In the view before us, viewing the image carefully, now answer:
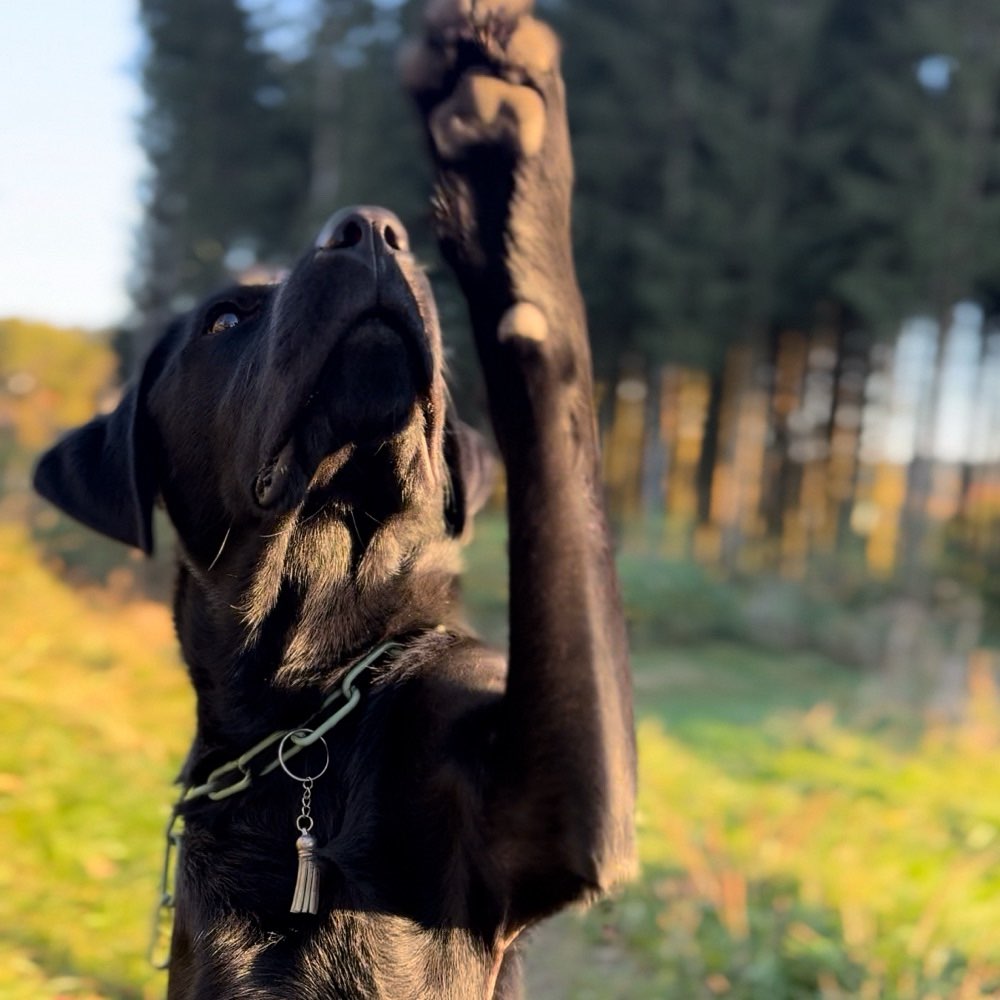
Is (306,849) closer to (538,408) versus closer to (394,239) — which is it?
(538,408)

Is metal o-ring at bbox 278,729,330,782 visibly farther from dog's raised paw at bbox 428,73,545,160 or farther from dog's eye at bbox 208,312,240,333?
dog's raised paw at bbox 428,73,545,160

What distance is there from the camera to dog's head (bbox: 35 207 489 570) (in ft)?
6.17

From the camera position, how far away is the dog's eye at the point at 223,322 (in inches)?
97.5

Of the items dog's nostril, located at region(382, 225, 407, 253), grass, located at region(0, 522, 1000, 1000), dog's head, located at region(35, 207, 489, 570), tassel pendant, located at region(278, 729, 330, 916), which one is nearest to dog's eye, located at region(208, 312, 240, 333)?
dog's head, located at region(35, 207, 489, 570)

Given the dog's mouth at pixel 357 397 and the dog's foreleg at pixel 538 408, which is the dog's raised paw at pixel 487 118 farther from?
the dog's mouth at pixel 357 397

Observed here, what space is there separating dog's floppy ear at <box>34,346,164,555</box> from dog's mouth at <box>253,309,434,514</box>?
594mm

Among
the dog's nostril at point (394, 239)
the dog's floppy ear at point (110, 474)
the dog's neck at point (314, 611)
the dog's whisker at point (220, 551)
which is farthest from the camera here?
the dog's floppy ear at point (110, 474)

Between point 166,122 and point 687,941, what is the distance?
20284 mm

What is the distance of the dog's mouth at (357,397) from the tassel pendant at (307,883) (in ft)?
2.23

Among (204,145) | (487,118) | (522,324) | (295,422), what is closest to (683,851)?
(295,422)

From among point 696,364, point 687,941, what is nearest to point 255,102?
point 696,364

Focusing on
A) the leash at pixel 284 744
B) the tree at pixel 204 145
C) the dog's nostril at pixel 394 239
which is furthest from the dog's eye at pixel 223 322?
the tree at pixel 204 145

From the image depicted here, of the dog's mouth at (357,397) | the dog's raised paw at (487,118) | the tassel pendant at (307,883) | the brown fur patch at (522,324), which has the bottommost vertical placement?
the tassel pendant at (307,883)

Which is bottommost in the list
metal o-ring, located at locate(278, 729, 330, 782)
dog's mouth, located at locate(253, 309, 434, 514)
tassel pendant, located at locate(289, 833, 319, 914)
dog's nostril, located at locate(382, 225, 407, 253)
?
tassel pendant, located at locate(289, 833, 319, 914)
